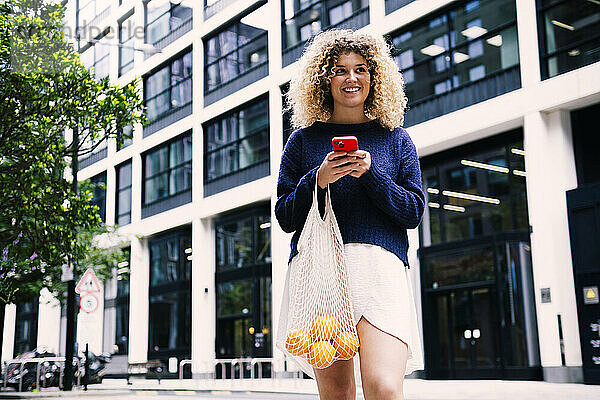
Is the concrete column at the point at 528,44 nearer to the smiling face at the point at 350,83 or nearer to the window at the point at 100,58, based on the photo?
the smiling face at the point at 350,83

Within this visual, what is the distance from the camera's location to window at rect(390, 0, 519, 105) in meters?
18.5

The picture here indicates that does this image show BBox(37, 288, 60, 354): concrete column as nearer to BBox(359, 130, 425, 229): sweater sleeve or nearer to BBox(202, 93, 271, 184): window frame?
BBox(202, 93, 271, 184): window frame

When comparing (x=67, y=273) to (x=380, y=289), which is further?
(x=67, y=273)

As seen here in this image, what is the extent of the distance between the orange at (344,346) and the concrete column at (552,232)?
14.7 meters

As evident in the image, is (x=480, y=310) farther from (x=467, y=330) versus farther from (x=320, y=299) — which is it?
(x=320, y=299)

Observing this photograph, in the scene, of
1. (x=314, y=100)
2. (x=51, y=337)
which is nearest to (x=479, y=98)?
(x=314, y=100)

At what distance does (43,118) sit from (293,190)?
1085cm

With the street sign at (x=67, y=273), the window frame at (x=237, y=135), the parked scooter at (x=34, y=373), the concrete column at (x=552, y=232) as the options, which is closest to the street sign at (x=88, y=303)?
the street sign at (x=67, y=273)

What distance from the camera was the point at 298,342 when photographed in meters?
2.53

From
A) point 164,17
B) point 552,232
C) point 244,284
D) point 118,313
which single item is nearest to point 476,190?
point 552,232

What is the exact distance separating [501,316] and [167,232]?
56.7 feet

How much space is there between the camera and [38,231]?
13000mm

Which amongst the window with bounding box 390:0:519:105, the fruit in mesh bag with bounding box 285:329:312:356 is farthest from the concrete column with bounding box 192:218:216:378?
the fruit in mesh bag with bounding box 285:329:312:356

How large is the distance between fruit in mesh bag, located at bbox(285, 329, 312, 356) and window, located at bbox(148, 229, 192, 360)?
27297 millimetres
